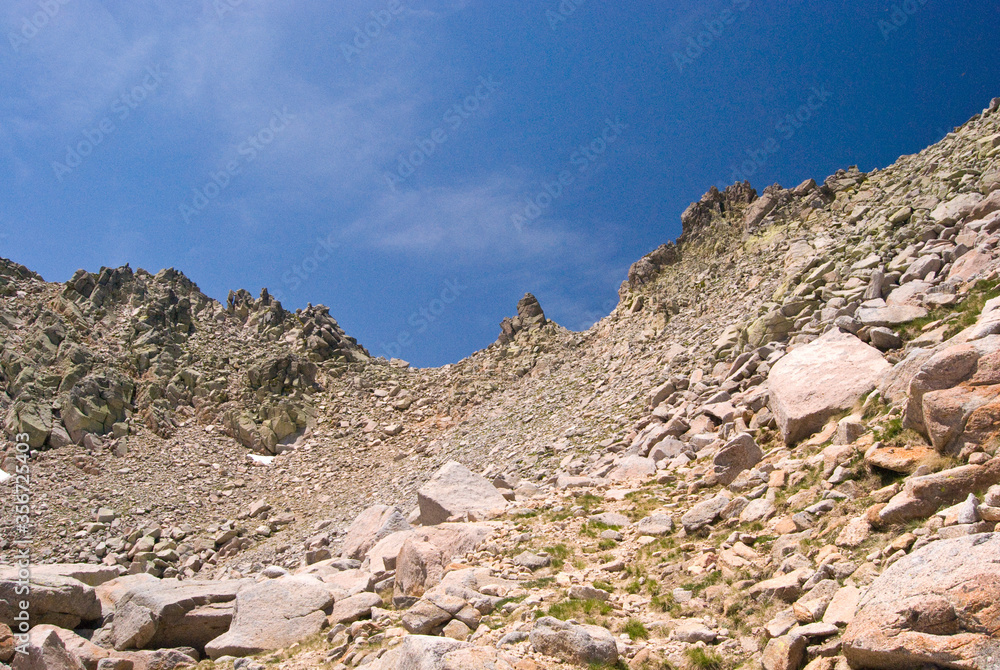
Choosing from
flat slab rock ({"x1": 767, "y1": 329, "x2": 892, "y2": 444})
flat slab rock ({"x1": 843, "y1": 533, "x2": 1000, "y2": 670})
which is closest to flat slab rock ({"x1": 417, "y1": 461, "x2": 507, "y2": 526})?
flat slab rock ({"x1": 767, "y1": 329, "x2": 892, "y2": 444})

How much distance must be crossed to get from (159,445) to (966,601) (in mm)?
47695

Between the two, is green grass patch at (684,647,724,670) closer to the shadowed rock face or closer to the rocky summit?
the rocky summit

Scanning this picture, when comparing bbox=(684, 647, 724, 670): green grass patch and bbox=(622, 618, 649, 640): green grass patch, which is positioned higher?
Answer: bbox=(622, 618, 649, 640): green grass patch

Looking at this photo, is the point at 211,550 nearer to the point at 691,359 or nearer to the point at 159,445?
the point at 159,445

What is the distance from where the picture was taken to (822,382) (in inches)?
543

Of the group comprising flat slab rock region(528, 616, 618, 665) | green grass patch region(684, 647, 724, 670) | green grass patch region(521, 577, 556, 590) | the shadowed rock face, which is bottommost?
green grass patch region(684, 647, 724, 670)

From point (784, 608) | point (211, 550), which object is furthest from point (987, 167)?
point (211, 550)

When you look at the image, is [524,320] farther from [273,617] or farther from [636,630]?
[636,630]

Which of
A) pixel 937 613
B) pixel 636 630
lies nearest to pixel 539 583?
pixel 636 630

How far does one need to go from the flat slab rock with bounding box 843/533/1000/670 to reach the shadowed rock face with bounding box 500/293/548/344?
44.6 meters

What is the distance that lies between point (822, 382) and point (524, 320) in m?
38.8

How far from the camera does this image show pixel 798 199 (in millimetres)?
40750

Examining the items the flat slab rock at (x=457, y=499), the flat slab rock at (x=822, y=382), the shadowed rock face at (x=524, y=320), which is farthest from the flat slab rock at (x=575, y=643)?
the shadowed rock face at (x=524, y=320)

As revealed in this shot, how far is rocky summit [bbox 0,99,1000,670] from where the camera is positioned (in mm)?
7973
